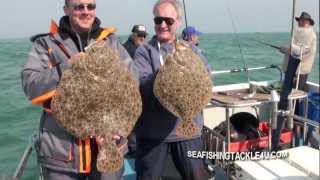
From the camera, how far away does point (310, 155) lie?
11.3 ft

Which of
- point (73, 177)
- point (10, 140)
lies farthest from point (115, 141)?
point (10, 140)

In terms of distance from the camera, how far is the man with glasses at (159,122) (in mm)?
3275

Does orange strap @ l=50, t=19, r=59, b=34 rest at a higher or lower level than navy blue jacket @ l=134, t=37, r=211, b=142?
higher

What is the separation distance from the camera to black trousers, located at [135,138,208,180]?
3479 mm

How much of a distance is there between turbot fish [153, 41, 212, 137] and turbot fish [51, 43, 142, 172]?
258 millimetres

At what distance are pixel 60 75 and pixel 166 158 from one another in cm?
129

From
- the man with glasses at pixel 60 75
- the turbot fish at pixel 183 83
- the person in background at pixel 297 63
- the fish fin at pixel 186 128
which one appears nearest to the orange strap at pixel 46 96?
the man with glasses at pixel 60 75

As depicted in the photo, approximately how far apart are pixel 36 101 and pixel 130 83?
2.12 feet

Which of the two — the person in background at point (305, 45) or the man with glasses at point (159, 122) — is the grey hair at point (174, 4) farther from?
the person in background at point (305, 45)

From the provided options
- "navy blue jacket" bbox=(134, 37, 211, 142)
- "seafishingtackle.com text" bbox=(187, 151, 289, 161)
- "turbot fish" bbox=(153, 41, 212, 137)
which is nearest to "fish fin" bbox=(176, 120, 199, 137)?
"turbot fish" bbox=(153, 41, 212, 137)

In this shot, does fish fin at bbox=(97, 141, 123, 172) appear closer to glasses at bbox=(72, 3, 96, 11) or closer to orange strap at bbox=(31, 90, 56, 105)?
orange strap at bbox=(31, 90, 56, 105)

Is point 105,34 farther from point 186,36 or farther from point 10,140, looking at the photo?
point 10,140

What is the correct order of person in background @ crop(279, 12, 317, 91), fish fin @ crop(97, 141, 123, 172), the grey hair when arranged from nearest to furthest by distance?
1. fish fin @ crop(97, 141, 123, 172)
2. the grey hair
3. person in background @ crop(279, 12, 317, 91)

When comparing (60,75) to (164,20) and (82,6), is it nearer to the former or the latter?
(82,6)
